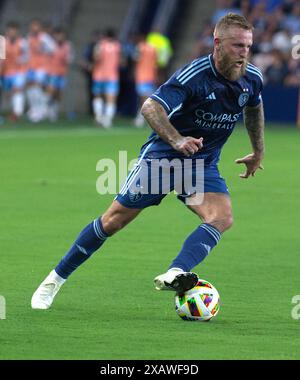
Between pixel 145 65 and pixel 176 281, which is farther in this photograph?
pixel 145 65

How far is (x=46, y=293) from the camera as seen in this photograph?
8797 mm

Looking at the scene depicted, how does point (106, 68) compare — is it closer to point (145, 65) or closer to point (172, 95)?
point (145, 65)

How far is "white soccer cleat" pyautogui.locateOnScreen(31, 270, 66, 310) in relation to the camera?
877cm

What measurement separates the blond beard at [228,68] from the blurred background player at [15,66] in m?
22.5

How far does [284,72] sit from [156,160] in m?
22.4

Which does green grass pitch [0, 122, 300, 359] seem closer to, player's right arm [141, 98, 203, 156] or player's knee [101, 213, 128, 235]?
player's knee [101, 213, 128, 235]

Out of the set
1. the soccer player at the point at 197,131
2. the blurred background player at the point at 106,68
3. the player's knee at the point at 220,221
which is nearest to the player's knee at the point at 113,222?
the soccer player at the point at 197,131

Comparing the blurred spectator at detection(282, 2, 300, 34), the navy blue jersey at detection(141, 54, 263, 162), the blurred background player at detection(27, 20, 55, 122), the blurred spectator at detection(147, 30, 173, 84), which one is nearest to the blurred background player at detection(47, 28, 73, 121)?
the blurred background player at detection(27, 20, 55, 122)

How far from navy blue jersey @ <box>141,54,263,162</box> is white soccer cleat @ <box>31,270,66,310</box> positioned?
1.14 metres

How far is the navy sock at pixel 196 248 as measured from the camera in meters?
8.27

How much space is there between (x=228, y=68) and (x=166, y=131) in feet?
2.29
